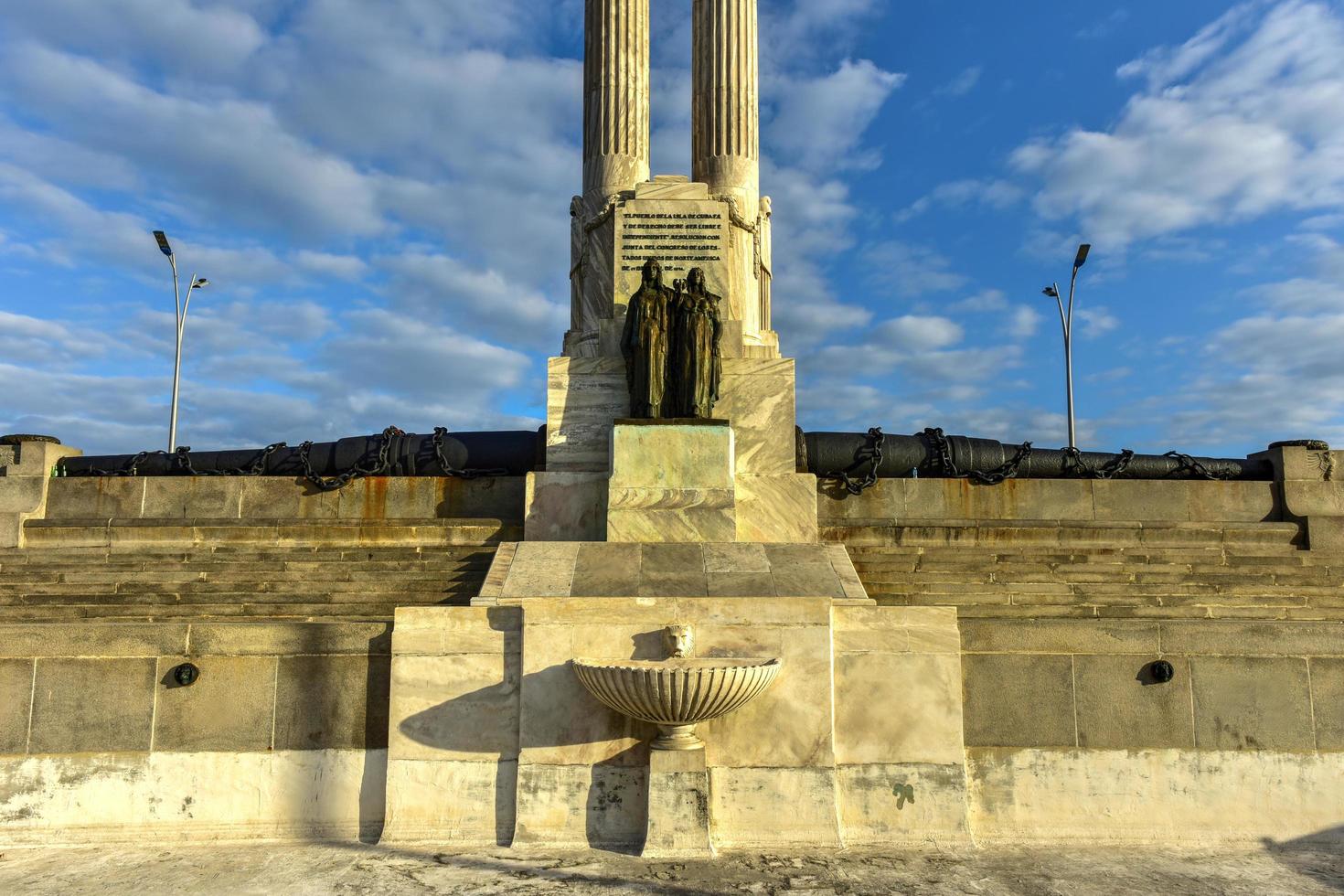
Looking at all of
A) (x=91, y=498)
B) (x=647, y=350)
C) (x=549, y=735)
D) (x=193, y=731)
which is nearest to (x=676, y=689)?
(x=549, y=735)

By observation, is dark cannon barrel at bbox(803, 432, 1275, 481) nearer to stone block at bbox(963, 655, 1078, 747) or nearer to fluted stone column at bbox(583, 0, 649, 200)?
stone block at bbox(963, 655, 1078, 747)

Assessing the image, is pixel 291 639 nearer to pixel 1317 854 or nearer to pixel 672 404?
pixel 672 404

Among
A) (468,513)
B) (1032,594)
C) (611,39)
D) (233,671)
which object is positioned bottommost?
(233,671)

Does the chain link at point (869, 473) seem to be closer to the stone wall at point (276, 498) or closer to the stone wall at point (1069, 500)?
the stone wall at point (1069, 500)

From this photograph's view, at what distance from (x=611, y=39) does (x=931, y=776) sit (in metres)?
12.8

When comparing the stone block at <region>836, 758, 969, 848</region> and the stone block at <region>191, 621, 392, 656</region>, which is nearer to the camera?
the stone block at <region>836, 758, 969, 848</region>

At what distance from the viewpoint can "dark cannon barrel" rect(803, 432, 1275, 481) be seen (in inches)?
496

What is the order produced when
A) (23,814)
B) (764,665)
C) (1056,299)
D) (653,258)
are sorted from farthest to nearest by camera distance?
1. (1056,299)
2. (653,258)
3. (23,814)
4. (764,665)

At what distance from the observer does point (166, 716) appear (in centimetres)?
794

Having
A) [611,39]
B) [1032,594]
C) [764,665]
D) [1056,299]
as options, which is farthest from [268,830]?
[1056,299]

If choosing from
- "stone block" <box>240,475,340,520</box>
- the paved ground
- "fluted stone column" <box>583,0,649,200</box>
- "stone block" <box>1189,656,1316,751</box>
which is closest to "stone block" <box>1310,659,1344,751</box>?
"stone block" <box>1189,656,1316,751</box>

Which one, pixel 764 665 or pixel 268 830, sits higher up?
pixel 764 665

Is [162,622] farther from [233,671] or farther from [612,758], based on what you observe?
[612,758]

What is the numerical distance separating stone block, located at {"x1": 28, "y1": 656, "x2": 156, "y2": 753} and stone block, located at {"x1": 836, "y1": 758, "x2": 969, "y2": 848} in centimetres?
572
